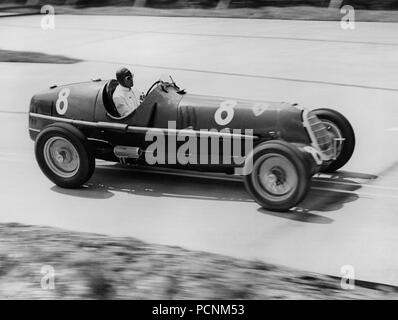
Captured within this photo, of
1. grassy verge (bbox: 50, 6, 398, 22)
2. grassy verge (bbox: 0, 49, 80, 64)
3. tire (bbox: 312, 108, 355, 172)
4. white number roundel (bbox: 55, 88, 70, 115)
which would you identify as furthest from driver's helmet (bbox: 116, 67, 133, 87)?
grassy verge (bbox: 50, 6, 398, 22)

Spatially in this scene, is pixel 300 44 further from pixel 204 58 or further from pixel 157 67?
pixel 157 67

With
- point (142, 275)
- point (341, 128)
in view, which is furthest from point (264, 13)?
point (142, 275)

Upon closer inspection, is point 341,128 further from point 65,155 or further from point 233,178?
point 65,155

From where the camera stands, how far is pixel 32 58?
693 inches

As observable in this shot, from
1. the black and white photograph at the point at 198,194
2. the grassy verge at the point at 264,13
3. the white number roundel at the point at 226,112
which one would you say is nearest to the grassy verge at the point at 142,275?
the black and white photograph at the point at 198,194

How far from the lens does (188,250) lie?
6.90 m

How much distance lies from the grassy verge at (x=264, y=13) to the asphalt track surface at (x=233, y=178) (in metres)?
0.88

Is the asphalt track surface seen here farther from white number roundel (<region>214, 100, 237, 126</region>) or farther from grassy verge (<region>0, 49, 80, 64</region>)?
white number roundel (<region>214, 100, 237, 126</region>)

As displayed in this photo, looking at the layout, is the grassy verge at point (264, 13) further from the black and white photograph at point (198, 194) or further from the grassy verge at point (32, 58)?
the black and white photograph at point (198, 194)

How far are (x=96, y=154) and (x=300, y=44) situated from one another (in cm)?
1024

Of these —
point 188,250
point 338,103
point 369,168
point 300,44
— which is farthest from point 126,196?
point 300,44

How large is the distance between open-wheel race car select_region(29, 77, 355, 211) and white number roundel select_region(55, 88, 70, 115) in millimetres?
12

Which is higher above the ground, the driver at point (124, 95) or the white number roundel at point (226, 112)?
the driver at point (124, 95)

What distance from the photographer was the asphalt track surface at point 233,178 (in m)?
7.26
